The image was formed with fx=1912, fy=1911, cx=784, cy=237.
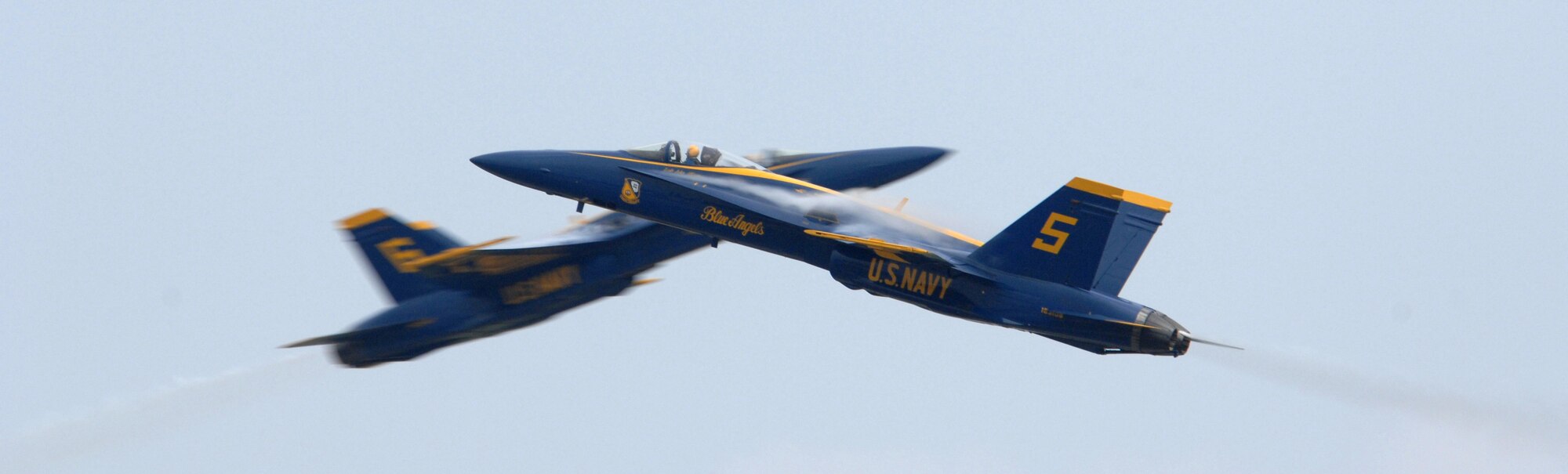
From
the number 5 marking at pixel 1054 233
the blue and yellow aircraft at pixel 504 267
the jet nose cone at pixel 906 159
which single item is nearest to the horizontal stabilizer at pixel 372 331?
the blue and yellow aircraft at pixel 504 267

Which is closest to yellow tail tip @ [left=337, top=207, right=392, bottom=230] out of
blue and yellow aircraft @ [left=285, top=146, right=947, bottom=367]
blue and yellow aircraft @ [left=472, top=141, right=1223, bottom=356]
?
blue and yellow aircraft @ [left=285, top=146, right=947, bottom=367]

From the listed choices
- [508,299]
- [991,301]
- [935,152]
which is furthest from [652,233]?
[991,301]

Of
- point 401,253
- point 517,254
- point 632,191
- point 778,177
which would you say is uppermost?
point 778,177

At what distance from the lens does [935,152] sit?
1532 inches

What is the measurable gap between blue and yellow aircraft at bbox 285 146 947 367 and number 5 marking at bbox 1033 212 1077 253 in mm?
9200

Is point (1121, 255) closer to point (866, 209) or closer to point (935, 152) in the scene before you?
point (866, 209)

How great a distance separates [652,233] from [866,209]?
249 inches

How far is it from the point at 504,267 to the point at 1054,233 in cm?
1247

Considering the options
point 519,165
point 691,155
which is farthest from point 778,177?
point 519,165

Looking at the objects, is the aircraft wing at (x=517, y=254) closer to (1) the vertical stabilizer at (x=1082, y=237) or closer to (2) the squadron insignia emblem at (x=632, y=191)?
(2) the squadron insignia emblem at (x=632, y=191)

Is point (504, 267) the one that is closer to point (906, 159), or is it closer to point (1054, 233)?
point (906, 159)

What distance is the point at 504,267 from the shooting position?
37000 millimetres

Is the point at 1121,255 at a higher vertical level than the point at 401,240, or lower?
higher

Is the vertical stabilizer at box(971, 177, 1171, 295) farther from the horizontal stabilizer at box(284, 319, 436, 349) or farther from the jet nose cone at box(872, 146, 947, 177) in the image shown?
the horizontal stabilizer at box(284, 319, 436, 349)
